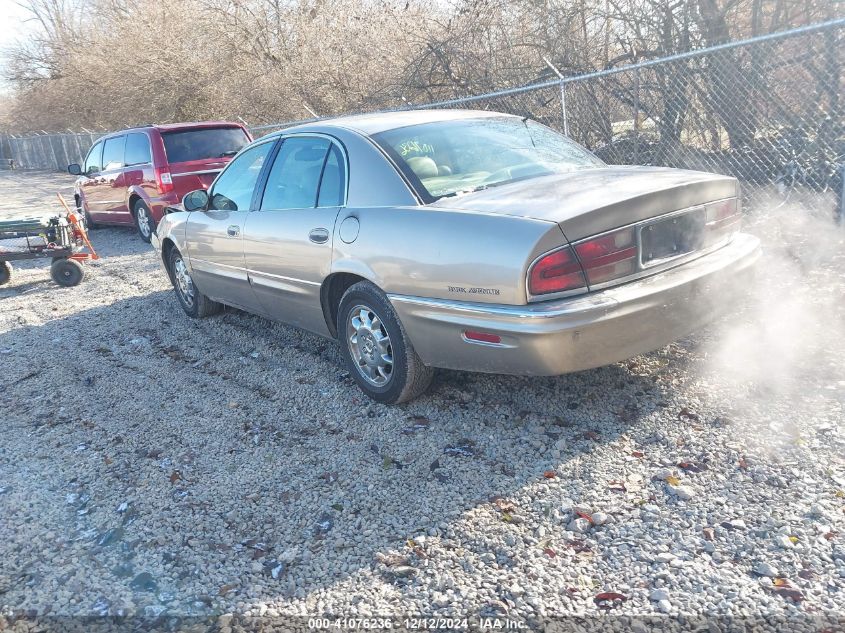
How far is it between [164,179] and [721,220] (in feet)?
27.5

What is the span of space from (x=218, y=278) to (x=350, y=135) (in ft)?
6.52

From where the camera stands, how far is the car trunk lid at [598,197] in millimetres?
3334

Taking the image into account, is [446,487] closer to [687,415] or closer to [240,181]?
[687,415]

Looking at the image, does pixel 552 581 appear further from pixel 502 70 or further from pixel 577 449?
pixel 502 70

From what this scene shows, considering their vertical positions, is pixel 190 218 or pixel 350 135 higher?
pixel 350 135

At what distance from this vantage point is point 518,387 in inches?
169

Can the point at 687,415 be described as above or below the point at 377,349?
below

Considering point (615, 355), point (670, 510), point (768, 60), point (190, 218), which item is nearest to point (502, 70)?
point (768, 60)

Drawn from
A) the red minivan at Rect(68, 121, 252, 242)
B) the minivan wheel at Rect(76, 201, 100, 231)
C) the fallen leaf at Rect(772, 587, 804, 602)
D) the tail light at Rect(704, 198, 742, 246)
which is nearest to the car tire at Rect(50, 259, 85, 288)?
the red minivan at Rect(68, 121, 252, 242)

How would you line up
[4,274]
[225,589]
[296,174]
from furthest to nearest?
[4,274]
[296,174]
[225,589]

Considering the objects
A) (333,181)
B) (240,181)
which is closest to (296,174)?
(333,181)

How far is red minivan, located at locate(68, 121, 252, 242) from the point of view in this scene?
33.6ft

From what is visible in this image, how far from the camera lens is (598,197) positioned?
349cm

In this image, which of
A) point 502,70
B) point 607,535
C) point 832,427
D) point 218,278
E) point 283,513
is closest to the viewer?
point 607,535
